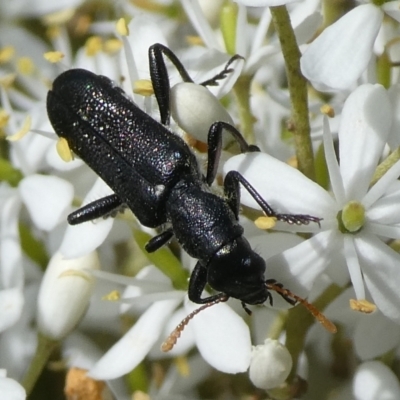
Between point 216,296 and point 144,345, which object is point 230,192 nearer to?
point 216,296

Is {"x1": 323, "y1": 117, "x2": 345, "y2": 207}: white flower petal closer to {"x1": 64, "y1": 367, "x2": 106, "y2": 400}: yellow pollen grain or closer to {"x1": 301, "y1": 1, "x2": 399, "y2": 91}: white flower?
{"x1": 301, "y1": 1, "x2": 399, "y2": 91}: white flower

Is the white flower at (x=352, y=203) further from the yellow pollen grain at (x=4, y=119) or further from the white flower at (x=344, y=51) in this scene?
the yellow pollen grain at (x=4, y=119)

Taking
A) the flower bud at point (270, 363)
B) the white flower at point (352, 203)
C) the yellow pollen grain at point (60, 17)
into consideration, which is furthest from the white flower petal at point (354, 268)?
the yellow pollen grain at point (60, 17)

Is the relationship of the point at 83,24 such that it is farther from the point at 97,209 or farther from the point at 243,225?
the point at 243,225

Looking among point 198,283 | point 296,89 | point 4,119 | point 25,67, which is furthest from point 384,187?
point 25,67

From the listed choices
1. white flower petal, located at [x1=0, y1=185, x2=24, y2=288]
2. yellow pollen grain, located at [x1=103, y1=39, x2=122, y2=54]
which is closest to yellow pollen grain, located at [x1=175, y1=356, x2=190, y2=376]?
white flower petal, located at [x1=0, y1=185, x2=24, y2=288]

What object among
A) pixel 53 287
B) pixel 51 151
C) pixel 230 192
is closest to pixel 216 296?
pixel 230 192

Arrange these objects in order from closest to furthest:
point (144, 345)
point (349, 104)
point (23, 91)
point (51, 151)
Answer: point (349, 104), point (144, 345), point (51, 151), point (23, 91)
